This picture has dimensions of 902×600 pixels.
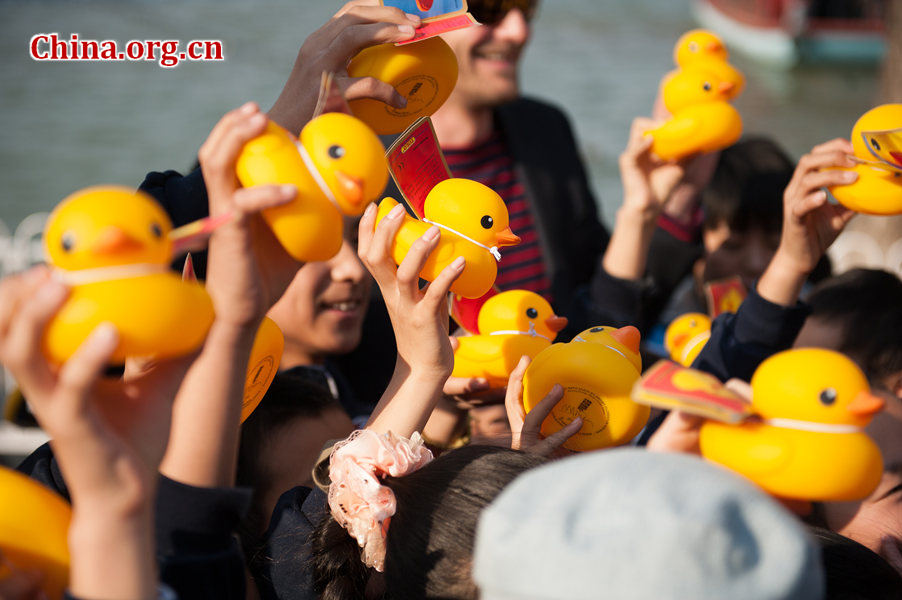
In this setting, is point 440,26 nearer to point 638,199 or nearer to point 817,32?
point 638,199

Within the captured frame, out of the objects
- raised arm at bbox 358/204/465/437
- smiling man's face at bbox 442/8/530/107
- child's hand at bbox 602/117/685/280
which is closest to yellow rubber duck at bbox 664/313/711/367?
child's hand at bbox 602/117/685/280

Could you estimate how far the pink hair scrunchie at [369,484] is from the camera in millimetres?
1314

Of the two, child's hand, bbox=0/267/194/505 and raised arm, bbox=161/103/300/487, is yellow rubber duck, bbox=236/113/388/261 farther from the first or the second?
child's hand, bbox=0/267/194/505

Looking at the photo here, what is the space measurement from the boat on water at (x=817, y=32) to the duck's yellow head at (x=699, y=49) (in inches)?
561

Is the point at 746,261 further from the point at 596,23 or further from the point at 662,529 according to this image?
the point at 596,23

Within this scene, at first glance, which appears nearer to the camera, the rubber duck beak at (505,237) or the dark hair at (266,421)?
the rubber duck beak at (505,237)

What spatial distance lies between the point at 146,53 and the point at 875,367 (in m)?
1.90

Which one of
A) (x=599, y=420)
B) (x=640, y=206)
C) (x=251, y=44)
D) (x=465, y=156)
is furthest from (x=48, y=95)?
(x=599, y=420)

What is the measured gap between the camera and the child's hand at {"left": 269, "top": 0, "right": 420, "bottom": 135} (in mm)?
1428

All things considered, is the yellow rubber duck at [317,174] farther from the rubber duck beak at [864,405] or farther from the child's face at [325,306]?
the child's face at [325,306]

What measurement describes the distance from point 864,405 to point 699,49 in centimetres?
151

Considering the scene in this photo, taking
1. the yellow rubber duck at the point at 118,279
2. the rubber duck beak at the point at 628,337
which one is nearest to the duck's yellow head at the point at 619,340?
the rubber duck beak at the point at 628,337

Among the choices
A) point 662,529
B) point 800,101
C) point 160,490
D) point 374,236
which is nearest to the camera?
point 662,529

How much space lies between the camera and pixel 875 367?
2.11m
